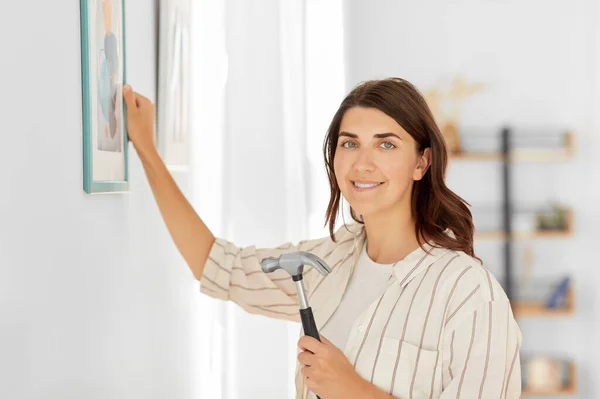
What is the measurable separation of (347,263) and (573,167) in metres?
2.79

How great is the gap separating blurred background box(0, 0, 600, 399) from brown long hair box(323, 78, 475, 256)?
0.51 meters

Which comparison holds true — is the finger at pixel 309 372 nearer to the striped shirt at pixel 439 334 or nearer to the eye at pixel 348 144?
the striped shirt at pixel 439 334

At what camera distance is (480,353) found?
4.28 feet

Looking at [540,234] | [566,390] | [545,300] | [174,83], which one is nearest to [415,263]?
[174,83]

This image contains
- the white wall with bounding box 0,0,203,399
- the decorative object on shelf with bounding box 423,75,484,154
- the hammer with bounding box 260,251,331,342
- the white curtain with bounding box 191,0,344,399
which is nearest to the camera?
the white wall with bounding box 0,0,203,399

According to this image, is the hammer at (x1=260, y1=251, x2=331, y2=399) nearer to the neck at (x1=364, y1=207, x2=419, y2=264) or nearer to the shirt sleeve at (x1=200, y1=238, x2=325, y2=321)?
the neck at (x1=364, y1=207, x2=419, y2=264)

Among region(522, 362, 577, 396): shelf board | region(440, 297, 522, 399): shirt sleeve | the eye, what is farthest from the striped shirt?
region(522, 362, 577, 396): shelf board

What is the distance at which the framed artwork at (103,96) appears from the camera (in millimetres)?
1214

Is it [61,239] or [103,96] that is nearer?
[61,239]

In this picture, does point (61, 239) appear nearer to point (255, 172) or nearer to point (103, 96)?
point (103, 96)

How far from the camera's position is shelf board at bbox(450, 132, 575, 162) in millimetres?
3945

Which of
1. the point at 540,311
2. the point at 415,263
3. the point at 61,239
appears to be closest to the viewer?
the point at 61,239

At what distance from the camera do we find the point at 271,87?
7.09 ft

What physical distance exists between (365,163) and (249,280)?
0.49m
